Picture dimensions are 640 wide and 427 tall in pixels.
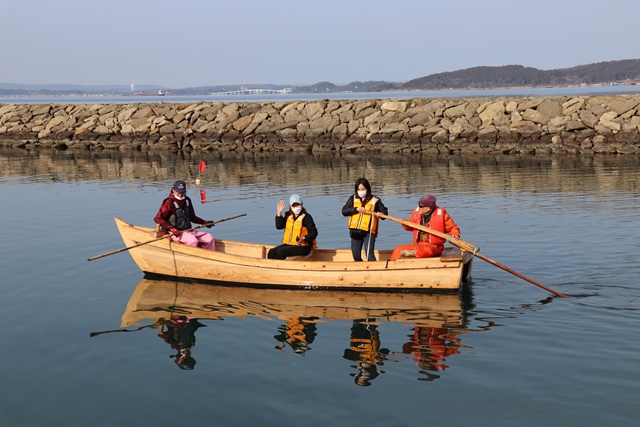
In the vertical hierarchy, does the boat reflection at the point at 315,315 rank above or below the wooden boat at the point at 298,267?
below

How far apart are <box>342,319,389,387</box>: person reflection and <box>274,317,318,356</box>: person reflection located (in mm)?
669

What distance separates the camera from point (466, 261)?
14.5 metres

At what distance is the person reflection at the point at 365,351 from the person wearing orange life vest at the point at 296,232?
2.77m

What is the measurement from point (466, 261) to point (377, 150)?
2986 cm

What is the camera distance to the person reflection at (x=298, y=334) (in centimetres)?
1191

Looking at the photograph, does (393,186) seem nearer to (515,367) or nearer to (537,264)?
(537,264)

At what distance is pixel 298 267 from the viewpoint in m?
15.1

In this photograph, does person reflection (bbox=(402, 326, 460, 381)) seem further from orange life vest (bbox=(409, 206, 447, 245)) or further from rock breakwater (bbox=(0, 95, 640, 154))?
rock breakwater (bbox=(0, 95, 640, 154))

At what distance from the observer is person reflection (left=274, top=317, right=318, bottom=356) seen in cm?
1191

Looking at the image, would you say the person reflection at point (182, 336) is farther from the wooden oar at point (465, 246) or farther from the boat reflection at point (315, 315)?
the wooden oar at point (465, 246)

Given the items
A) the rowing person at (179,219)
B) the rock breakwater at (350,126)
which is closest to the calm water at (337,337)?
the rowing person at (179,219)

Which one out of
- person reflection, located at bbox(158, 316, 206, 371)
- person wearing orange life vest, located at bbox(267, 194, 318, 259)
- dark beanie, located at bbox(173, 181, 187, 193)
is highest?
dark beanie, located at bbox(173, 181, 187, 193)

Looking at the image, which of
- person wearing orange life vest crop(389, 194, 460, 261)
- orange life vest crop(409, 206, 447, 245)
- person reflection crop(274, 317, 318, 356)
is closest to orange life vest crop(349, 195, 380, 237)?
person wearing orange life vest crop(389, 194, 460, 261)

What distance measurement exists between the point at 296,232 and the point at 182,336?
147 inches
